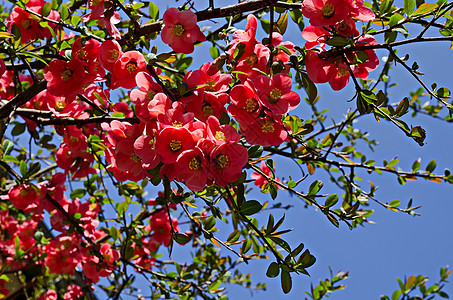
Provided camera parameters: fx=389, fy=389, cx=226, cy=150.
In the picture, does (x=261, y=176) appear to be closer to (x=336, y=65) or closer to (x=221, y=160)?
(x=336, y=65)

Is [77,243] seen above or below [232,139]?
above

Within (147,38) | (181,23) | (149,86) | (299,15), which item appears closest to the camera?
(149,86)

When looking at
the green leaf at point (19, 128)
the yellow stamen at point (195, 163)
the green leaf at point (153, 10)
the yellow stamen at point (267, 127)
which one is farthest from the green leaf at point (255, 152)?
the green leaf at point (19, 128)

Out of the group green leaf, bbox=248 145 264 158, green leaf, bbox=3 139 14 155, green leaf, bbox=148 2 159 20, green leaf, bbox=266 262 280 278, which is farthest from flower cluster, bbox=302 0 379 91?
green leaf, bbox=3 139 14 155

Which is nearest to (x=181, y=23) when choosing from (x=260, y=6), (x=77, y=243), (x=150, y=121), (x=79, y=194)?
(x=260, y=6)

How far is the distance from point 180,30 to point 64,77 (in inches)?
13.5

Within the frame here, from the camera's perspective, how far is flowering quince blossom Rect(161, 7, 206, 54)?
98 centimetres

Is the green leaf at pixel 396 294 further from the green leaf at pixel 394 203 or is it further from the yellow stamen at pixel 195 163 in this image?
the yellow stamen at pixel 195 163

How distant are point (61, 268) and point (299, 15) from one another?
5.75ft

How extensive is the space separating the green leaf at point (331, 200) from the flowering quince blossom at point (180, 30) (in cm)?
53

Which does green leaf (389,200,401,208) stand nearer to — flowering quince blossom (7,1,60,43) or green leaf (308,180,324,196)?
green leaf (308,180,324,196)

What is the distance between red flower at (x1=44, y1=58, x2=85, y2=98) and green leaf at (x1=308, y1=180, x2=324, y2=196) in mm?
664

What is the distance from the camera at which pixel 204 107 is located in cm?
87

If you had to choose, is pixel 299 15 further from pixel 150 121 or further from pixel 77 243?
pixel 77 243
